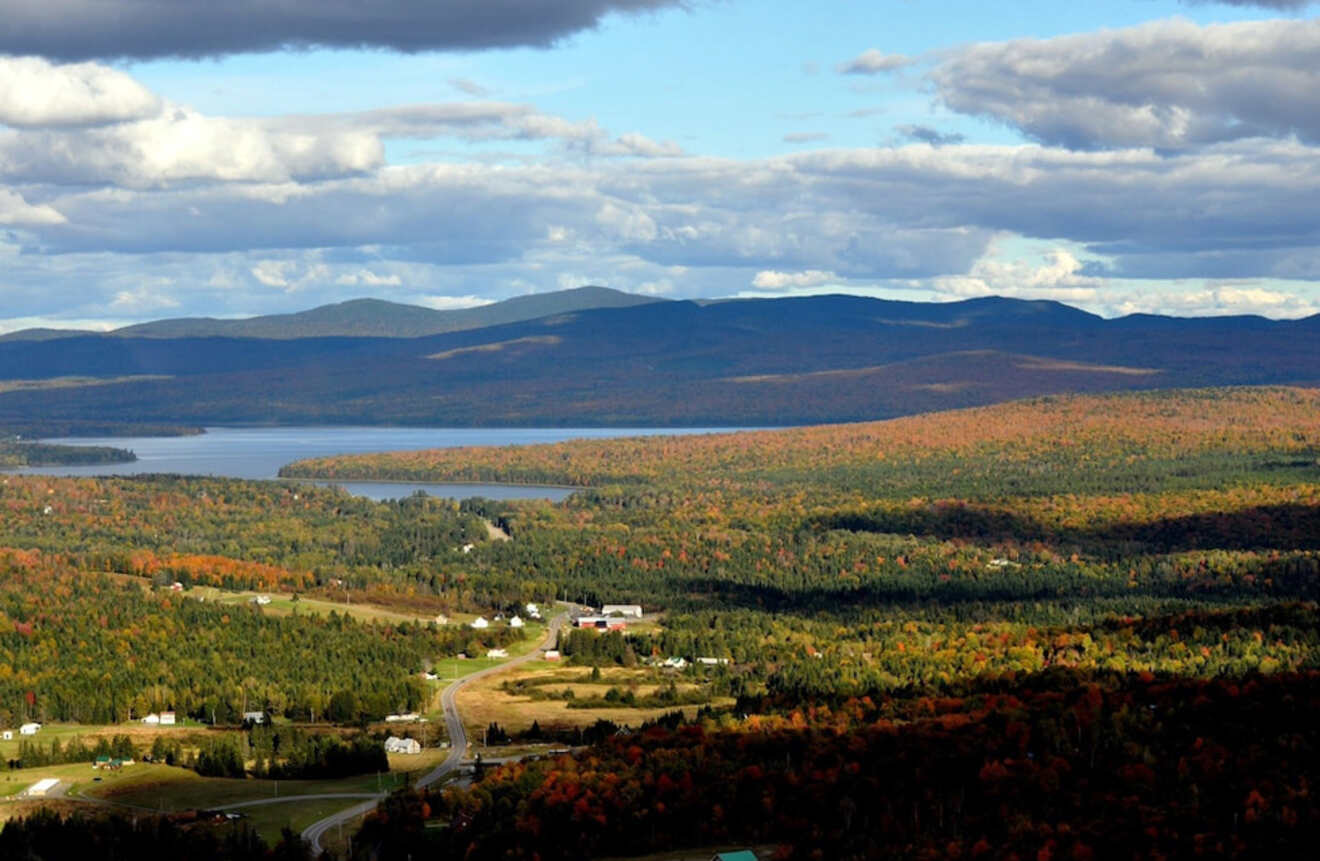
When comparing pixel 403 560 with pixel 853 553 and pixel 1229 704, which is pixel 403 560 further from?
pixel 1229 704

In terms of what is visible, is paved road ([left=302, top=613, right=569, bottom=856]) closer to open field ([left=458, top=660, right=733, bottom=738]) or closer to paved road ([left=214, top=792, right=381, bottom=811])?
open field ([left=458, top=660, right=733, bottom=738])

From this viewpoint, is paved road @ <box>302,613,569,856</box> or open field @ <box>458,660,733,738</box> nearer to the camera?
paved road @ <box>302,613,569,856</box>

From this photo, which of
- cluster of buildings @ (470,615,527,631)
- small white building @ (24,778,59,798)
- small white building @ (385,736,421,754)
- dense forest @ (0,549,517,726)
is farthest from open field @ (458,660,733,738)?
small white building @ (24,778,59,798)

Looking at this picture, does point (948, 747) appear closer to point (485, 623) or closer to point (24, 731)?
point (24, 731)

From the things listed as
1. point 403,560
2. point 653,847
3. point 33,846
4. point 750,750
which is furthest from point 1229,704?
point 403,560

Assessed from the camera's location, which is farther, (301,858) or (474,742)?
(474,742)

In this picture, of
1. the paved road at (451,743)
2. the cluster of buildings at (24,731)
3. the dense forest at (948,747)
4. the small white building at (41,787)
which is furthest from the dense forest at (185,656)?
the small white building at (41,787)

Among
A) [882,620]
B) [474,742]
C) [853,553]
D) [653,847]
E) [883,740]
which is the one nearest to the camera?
[653,847]

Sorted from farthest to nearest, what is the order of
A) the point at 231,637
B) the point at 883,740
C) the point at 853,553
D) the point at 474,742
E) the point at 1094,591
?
the point at 853,553 < the point at 1094,591 < the point at 231,637 < the point at 474,742 < the point at 883,740
